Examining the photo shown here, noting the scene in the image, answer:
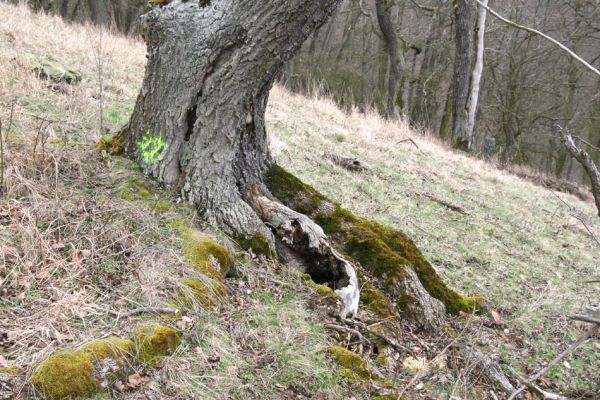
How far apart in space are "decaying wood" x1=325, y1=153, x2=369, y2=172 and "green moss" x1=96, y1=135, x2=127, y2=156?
3.69 m

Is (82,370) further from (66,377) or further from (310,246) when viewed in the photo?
(310,246)

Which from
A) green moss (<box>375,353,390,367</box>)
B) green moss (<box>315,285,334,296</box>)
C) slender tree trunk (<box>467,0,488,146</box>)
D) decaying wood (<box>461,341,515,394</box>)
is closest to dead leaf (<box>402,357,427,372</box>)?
green moss (<box>375,353,390,367</box>)

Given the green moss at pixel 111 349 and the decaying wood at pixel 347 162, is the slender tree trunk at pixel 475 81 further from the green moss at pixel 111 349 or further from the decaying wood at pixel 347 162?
the green moss at pixel 111 349

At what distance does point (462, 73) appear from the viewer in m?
13.3

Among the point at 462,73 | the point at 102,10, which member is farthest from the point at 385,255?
the point at 102,10

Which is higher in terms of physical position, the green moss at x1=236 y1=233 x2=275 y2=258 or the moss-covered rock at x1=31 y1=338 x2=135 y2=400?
the green moss at x1=236 y1=233 x2=275 y2=258

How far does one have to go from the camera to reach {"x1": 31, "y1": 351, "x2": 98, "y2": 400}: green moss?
2033 mm

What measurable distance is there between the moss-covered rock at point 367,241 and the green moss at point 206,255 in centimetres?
115

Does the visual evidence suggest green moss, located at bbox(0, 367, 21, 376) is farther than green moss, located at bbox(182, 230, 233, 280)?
No

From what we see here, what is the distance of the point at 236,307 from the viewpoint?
3066 mm

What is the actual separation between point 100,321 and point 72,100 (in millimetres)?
3236

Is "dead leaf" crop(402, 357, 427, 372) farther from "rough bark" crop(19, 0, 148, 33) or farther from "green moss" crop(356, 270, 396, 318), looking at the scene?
"rough bark" crop(19, 0, 148, 33)

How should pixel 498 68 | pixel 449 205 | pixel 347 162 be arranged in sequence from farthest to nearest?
1. pixel 498 68
2. pixel 347 162
3. pixel 449 205

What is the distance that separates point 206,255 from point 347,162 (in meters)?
4.27
